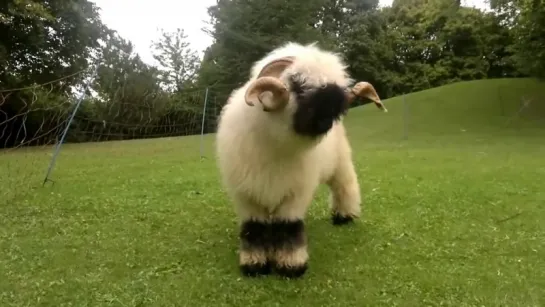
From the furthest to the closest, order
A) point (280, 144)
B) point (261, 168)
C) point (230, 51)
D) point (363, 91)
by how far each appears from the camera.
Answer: point (230, 51)
point (363, 91)
point (261, 168)
point (280, 144)

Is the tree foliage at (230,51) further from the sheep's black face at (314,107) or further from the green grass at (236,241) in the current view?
the sheep's black face at (314,107)

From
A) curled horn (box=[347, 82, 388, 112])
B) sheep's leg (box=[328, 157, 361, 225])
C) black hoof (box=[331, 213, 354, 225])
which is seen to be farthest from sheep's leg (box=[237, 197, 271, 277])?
black hoof (box=[331, 213, 354, 225])

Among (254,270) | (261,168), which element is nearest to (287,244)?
(254,270)

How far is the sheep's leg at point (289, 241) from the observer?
4312 millimetres

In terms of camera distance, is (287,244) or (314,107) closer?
(314,107)

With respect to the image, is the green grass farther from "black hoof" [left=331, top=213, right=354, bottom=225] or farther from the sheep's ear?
the sheep's ear

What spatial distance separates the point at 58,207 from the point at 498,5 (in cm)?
2237

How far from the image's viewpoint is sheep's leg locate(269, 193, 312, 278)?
431cm

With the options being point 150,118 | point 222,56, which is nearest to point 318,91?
point 150,118

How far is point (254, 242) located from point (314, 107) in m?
1.40

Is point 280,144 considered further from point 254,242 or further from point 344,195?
point 344,195

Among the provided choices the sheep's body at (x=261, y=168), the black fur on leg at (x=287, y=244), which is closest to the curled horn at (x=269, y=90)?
the sheep's body at (x=261, y=168)

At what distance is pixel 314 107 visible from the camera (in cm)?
372

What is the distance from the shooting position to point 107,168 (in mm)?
10648
